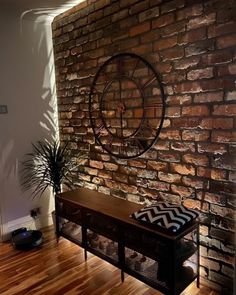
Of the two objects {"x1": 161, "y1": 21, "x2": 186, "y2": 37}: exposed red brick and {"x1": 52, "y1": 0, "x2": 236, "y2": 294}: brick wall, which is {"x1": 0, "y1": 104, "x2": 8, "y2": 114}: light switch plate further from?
{"x1": 161, "y1": 21, "x2": 186, "y2": 37}: exposed red brick

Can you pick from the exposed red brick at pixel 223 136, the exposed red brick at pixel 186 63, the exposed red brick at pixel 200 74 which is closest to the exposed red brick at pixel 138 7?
the exposed red brick at pixel 186 63

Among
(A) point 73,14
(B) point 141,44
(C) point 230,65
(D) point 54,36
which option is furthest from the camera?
(D) point 54,36

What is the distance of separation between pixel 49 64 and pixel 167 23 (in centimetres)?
172

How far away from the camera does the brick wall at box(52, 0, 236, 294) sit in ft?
6.12

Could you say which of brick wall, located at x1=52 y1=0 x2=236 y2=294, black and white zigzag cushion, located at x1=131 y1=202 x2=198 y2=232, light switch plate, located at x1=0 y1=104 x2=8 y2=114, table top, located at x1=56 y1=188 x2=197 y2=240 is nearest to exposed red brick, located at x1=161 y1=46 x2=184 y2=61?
brick wall, located at x1=52 y1=0 x2=236 y2=294

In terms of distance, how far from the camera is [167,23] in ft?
6.94

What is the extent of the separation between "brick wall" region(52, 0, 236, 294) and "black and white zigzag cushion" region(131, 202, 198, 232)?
0.56ft

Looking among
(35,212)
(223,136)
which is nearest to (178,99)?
(223,136)

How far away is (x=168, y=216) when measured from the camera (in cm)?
193

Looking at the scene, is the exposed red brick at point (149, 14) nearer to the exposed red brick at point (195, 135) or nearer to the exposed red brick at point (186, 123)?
the exposed red brick at point (186, 123)

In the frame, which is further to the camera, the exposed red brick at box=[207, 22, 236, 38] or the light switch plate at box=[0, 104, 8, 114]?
the light switch plate at box=[0, 104, 8, 114]

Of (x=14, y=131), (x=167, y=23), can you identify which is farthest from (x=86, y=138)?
(x=167, y=23)

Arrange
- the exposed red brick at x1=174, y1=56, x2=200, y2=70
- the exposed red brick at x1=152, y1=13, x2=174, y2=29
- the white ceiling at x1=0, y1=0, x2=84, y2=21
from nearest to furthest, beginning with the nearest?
the exposed red brick at x1=174, y1=56, x2=200, y2=70 → the exposed red brick at x1=152, y1=13, x2=174, y2=29 → the white ceiling at x1=0, y1=0, x2=84, y2=21

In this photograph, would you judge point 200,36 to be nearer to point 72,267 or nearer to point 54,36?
point 54,36
